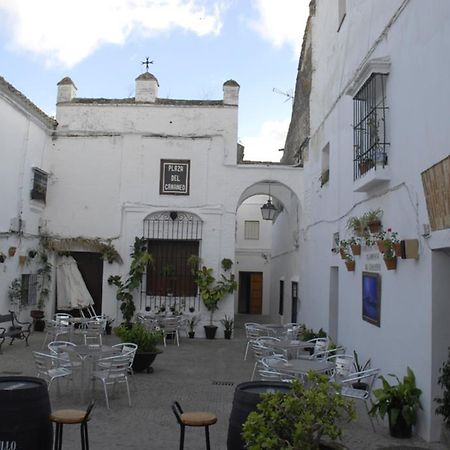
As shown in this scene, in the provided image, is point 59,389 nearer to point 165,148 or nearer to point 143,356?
point 143,356

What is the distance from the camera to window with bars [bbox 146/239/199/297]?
1555 centimetres

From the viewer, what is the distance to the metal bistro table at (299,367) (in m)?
7.24

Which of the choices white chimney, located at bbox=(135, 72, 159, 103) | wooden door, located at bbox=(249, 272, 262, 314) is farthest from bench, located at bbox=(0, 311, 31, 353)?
wooden door, located at bbox=(249, 272, 262, 314)

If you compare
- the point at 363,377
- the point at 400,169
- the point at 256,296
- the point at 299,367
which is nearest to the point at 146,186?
A: the point at 299,367

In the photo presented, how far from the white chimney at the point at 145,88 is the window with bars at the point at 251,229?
10.6 m

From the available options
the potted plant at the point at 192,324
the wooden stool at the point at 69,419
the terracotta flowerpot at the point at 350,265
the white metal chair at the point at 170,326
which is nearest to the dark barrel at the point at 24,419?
the wooden stool at the point at 69,419

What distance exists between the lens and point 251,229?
25469mm

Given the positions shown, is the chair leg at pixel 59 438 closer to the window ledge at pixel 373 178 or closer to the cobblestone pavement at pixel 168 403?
the cobblestone pavement at pixel 168 403

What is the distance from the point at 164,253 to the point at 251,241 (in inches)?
396

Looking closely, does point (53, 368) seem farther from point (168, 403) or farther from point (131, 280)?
point (131, 280)

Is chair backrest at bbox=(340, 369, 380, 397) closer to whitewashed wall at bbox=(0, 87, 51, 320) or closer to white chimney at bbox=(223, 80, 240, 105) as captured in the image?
whitewashed wall at bbox=(0, 87, 51, 320)

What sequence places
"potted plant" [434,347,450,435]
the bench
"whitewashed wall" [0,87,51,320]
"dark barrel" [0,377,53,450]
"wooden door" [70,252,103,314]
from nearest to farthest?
"dark barrel" [0,377,53,450] → "potted plant" [434,347,450,435] → the bench → "whitewashed wall" [0,87,51,320] → "wooden door" [70,252,103,314]

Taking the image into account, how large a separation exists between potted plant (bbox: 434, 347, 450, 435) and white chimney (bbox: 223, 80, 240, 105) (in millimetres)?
11625

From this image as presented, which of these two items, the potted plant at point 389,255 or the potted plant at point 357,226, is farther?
the potted plant at point 357,226
